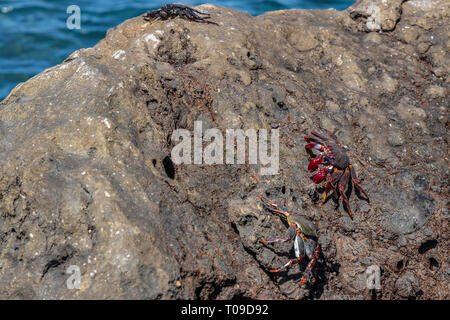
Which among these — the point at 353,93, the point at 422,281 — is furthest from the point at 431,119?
the point at 422,281

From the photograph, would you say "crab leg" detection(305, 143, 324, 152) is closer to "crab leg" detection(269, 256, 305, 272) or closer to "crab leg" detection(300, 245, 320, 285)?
"crab leg" detection(300, 245, 320, 285)

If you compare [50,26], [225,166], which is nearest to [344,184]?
[225,166]

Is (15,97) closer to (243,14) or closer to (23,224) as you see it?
(23,224)

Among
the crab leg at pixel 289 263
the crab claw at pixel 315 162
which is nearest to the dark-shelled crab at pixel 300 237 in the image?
the crab leg at pixel 289 263

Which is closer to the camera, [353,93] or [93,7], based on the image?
[353,93]

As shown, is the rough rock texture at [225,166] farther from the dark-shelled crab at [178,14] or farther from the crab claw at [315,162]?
the dark-shelled crab at [178,14]

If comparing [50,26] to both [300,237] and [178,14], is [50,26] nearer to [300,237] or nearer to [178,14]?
[178,14]
